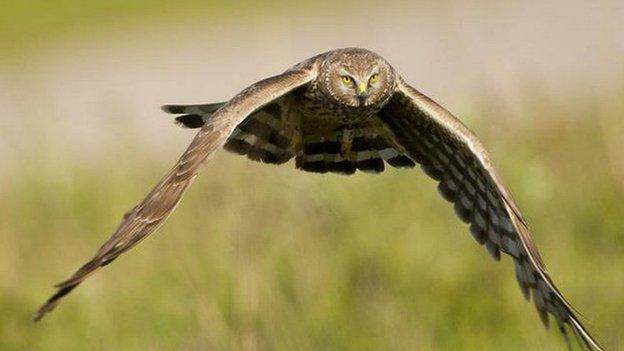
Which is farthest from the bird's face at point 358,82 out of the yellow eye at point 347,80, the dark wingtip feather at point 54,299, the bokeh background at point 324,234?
the dark wingtip feather at point 54,299

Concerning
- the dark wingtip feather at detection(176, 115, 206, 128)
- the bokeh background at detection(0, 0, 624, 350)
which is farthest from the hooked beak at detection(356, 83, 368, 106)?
the dark wingtip feather at detection(176, 115, 206, 128)

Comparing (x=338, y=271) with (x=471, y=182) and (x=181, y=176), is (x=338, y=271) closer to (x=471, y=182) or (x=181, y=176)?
(x=471, y=182)

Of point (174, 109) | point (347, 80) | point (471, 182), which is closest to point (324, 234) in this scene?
point (471, 182)

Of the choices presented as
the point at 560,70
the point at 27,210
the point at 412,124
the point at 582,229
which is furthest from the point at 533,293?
the point at 560,70

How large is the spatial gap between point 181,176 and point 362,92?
4.11 feet

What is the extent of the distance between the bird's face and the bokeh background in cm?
47

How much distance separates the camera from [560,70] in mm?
14195

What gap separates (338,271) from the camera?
8227 millimetres

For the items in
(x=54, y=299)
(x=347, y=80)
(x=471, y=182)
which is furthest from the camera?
(x=471, y=182)

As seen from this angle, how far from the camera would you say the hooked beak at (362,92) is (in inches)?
287

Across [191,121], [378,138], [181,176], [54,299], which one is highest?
[378,138]

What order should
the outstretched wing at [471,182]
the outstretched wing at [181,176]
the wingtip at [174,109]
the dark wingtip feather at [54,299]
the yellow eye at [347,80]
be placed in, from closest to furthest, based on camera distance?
the dark wingtip feather at [54,299] → the outstretched wing at [181,176] → the outstretched wing at [471,182] → the wingtip at [174,109] → the yellow eye at [347,80]

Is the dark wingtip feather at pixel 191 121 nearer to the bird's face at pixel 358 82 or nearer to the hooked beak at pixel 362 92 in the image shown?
the bird's face at pixel 358 82

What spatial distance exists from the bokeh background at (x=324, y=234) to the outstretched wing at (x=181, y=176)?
1028 millimetres
